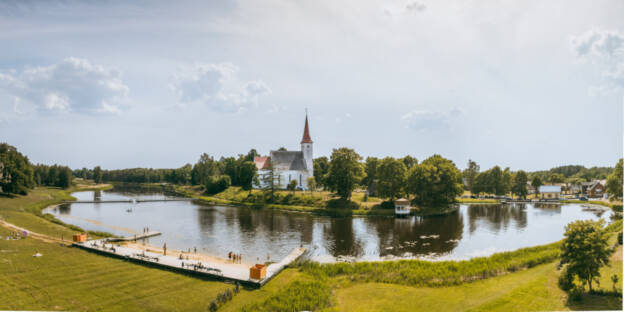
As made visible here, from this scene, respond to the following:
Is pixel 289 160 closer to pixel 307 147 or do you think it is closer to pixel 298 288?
pixel 307 147

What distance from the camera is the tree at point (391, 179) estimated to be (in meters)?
44.6

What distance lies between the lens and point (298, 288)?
45.6 feet

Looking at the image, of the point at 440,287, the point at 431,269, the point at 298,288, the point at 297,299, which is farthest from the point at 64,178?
the point at 440,287

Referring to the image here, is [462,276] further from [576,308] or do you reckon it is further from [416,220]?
[416,220]

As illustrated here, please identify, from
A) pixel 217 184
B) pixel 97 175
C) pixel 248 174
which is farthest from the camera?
pixel 97 175

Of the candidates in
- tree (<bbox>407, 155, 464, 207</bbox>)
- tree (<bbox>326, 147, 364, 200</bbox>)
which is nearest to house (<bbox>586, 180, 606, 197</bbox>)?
tree (<bbox>407, 155, 464, 207</bbox>)

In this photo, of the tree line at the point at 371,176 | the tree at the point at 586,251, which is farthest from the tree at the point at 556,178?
the tree at the point at 586,251

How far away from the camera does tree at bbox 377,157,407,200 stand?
4462cm

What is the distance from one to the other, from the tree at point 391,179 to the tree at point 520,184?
104 ft

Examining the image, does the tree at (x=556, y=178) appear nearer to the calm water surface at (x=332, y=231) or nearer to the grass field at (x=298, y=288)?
the calm water surface at (x=332, y=231)

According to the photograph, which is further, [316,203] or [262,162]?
[262,162]

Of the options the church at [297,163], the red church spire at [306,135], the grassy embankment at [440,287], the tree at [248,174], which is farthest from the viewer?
the red church spire at [306,135]

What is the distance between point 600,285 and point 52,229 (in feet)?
113

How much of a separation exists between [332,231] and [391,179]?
17302 mm
